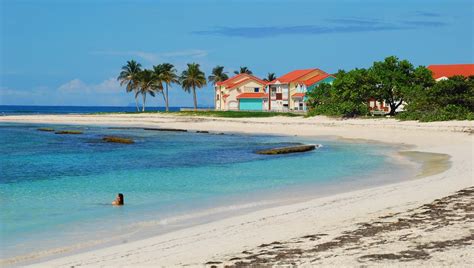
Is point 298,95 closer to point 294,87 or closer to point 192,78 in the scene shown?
point 294,87

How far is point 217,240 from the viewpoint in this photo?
34.5ft

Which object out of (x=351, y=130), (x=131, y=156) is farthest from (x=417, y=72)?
(x=131, y=156)

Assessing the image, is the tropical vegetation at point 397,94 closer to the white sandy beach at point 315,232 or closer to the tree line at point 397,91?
the tree line at point 397,91

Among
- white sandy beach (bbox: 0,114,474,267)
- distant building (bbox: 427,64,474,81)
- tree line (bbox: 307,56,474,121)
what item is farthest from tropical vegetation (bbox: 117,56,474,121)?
white sandy beach (bbox: 0,114,474,267)

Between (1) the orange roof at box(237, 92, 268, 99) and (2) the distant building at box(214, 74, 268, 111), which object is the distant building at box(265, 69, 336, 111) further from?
(2) the distant building at box(214, 74, 268, 111)

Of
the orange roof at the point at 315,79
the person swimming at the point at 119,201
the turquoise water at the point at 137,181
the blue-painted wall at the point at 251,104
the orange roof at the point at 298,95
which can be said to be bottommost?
the turquoise water at the point at 137,181

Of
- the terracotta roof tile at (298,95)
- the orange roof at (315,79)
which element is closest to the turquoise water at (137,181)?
the terracotta roof tile at (298,95)

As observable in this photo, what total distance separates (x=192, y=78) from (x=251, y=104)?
1243 cm

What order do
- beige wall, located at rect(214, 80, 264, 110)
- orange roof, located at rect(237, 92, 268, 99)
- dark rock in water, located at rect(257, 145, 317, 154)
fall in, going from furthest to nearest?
beige wall, located at rect(214, 80, 264, 110)
orange roof, located at rect(237, 92, 268, 99)
dark rock in water, located at rect(257, 145, 317, 154)

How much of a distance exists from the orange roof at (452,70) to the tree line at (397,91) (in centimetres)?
1747

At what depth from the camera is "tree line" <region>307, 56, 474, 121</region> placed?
173 ft

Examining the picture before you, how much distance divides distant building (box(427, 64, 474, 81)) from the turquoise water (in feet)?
157

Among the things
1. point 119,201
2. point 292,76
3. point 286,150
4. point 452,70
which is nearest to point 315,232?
point 119,201

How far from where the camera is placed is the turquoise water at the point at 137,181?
13.1 meters
